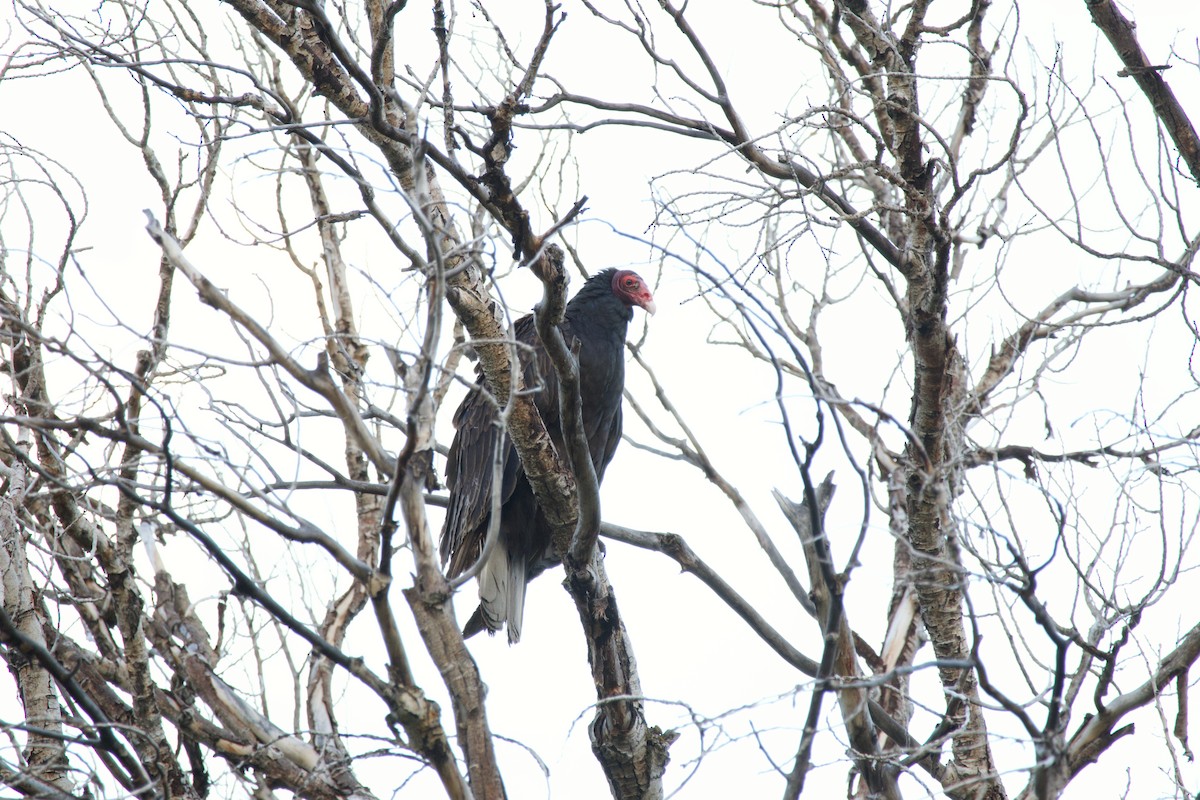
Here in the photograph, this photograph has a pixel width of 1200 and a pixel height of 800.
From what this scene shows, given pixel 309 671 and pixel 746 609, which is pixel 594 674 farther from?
pixel 309 671

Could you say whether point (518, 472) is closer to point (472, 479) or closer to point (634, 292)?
point (472, 479)

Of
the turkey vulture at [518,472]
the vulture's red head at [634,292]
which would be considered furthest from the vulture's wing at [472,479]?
the vulture's red head at [634,292]

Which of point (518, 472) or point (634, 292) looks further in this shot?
point (634, 292)

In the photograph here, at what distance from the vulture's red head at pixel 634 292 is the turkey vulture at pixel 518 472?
8 centimetres

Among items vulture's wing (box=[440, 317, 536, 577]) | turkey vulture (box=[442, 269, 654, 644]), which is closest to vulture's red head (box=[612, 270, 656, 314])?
turkey vulture (box=[442, 269, 654, 644])

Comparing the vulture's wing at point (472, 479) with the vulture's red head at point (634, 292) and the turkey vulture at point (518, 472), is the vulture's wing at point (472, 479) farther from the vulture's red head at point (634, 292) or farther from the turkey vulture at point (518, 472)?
the vulture's red head at point (634, 292)

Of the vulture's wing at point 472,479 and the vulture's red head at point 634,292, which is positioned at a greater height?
the vulture's red head at point 634,292

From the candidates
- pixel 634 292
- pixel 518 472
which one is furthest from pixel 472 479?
pixel 634 292

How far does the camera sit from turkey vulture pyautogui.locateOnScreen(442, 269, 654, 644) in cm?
420

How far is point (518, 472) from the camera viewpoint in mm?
4102

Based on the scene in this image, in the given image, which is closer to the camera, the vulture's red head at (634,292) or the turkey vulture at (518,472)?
the turkey vulture at (518,472)

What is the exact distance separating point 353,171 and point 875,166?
1.39m

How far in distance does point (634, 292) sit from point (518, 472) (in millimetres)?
1073

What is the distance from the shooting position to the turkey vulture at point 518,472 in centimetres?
420
